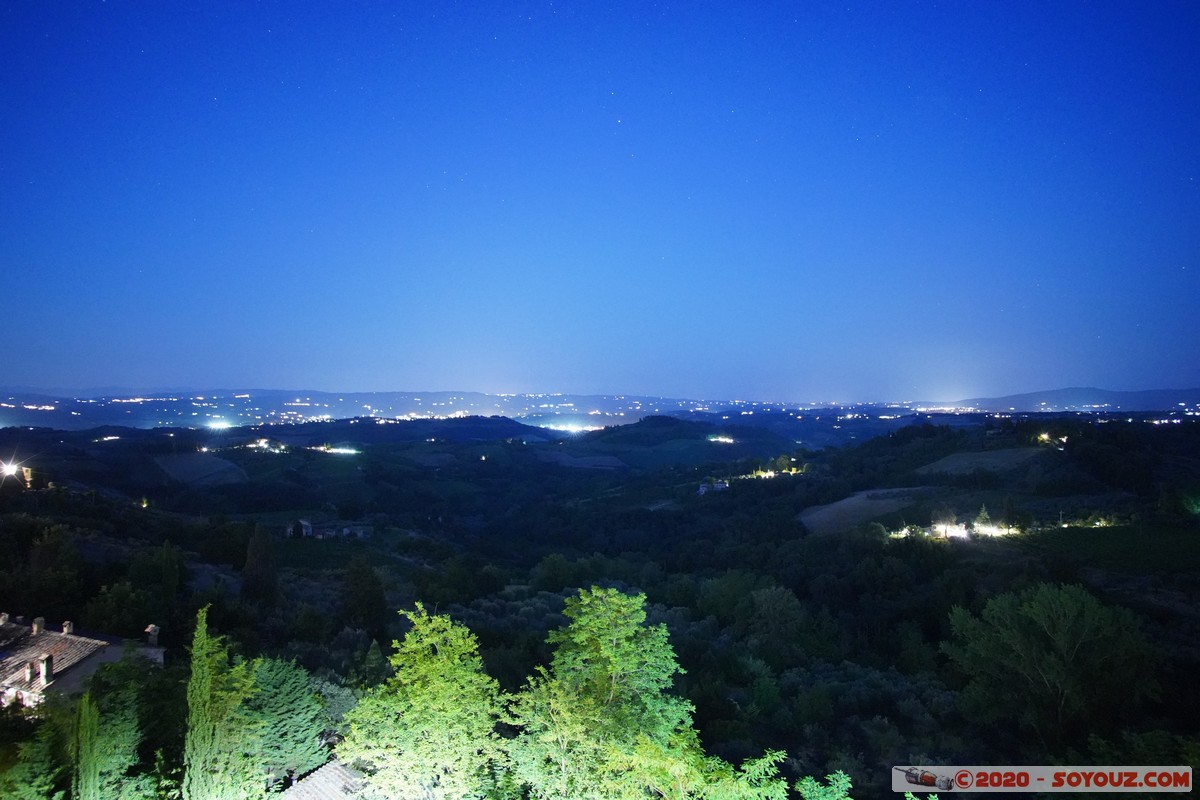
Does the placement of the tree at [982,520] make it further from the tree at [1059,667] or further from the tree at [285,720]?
the tree at [285,720]

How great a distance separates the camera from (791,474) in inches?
3711

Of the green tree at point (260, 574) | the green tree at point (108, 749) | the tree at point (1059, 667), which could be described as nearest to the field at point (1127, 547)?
the tree at point (1059, 667)

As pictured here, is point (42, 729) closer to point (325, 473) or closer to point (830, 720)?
point (830, 720)

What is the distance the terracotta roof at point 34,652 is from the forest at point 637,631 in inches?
147

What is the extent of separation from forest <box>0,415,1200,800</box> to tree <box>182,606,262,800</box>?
0.09 m

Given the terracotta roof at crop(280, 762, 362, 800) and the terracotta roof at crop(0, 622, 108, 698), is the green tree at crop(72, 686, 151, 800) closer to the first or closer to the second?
the terracotta roof at crop(280, 762, 362, 800)

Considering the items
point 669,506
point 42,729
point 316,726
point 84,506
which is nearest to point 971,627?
point 316,726

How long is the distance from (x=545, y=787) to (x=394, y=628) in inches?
921

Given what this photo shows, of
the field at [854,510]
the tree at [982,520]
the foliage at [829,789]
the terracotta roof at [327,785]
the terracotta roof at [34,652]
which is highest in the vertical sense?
the foliage at [829,789]

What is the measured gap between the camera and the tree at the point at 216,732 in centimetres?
1630

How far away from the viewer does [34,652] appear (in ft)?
80.9

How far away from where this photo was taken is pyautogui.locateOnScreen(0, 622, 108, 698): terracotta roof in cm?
2312

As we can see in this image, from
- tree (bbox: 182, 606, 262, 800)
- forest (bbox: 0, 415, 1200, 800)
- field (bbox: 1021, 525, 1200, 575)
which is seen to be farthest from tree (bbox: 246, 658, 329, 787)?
field (bbox: 1021, 525, 1200, 575)

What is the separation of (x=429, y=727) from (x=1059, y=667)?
25058 mm
